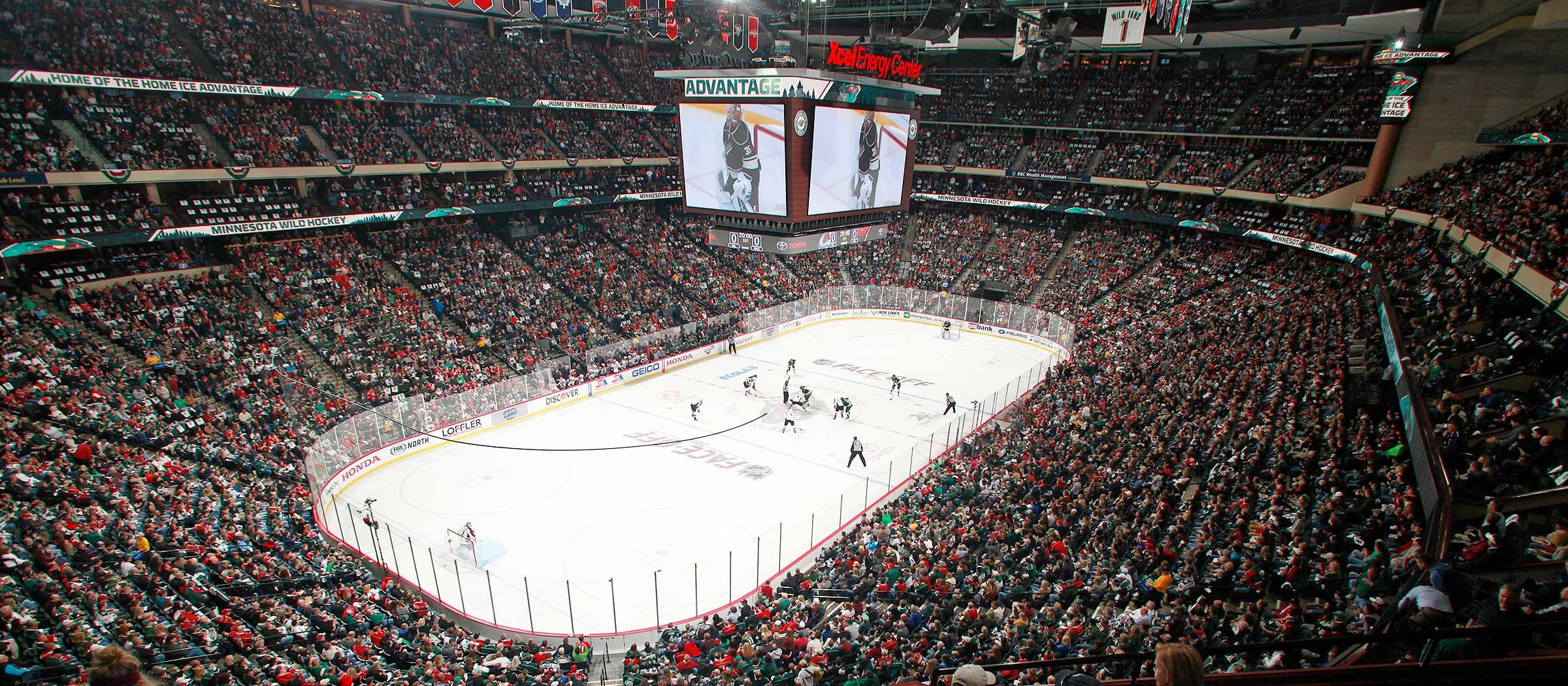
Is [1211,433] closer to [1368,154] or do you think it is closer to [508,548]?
[508,548]

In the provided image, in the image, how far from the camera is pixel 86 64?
1037 inches

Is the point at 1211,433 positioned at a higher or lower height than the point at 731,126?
lower

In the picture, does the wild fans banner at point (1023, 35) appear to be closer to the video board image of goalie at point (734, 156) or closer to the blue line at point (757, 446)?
the video board image of goalie at point (734, 156)

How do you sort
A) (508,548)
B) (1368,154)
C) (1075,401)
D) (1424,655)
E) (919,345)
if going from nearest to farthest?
1. (1424,655)
2. (508,548)
3. (1075,401)
4. (1368,154)
5. (919,345)

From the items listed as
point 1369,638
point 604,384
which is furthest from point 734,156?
point 1369,638

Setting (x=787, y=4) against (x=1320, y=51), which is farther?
(x=1320, y=51)

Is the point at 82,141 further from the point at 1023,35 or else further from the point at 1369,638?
the point at 1369,638

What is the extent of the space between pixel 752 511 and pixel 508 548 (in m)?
6.86

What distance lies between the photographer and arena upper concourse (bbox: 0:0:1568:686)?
11.2 m

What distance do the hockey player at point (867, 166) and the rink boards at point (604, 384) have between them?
13326 mm

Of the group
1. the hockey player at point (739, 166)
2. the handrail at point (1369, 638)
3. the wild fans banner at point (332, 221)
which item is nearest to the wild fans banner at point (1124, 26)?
the hockey player at point (739, 166)

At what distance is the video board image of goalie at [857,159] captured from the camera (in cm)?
2478

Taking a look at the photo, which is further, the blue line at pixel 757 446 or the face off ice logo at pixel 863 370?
the face off ice logo at pixel 863 370

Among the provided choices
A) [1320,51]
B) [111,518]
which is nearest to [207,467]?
[111,518]
